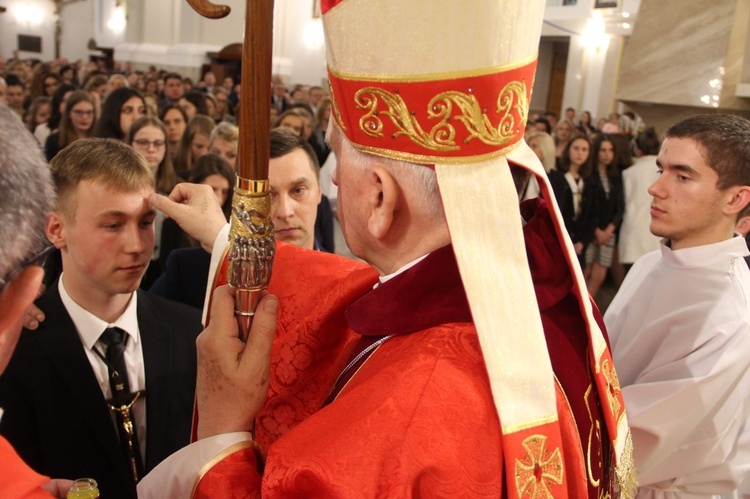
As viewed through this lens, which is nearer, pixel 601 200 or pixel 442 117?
pixel 442 117

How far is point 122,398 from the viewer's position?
6.29 feet

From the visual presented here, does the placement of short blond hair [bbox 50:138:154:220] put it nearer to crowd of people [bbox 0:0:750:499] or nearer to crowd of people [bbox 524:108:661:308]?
crowd of people [bbox 0:0:750:499]

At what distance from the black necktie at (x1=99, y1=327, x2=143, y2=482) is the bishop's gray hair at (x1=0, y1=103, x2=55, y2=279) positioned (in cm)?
107

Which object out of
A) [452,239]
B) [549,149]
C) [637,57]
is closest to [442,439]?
[452,239]

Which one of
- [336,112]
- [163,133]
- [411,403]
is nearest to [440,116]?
[336,112]

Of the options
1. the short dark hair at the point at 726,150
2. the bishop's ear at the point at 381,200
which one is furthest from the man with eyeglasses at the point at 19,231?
the short dark hair at the point at 726,150

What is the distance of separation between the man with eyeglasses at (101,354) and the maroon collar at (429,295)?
854 mm

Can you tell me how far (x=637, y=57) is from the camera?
21.5ft

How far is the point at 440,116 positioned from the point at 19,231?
2.23 feet

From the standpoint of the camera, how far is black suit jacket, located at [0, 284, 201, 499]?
183 cm

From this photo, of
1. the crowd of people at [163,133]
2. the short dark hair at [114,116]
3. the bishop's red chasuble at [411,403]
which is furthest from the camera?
the short dark hair at [114,116]

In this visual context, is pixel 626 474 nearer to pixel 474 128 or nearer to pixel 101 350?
pixel 474 128

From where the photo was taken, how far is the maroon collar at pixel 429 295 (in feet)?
4.21

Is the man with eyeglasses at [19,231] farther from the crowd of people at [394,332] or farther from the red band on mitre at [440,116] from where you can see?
the red band on mitre at [440,116]
